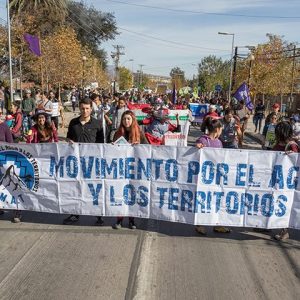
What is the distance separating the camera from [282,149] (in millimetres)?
5859

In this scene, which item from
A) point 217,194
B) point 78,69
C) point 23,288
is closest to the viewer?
point 23,288

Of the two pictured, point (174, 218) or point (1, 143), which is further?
point (1, 143)

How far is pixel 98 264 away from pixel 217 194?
1.83 meters

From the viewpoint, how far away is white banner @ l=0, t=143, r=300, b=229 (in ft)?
18.2

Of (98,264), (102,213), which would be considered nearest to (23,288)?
(98,264)

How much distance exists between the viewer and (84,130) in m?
6.08

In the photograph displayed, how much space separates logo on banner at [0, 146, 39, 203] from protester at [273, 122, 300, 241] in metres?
3.40

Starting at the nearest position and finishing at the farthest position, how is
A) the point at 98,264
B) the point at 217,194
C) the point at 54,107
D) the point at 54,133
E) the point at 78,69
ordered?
the point at 98,264 → the point at 217,194 → the point at 54,133 → the point at 54,107 → the point at 78,69

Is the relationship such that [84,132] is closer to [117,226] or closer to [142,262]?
[117,226]

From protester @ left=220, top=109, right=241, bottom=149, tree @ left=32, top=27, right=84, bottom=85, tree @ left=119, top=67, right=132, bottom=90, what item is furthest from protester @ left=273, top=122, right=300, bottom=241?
tree @ left=119, top=67, right=132, bottom=90

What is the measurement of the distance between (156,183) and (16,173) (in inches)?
79.1

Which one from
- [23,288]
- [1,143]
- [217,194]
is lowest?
[23,288]

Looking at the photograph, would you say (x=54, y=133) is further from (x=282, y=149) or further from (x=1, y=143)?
(x=282, y=149)

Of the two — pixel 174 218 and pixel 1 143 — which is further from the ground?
pixel 1 143
